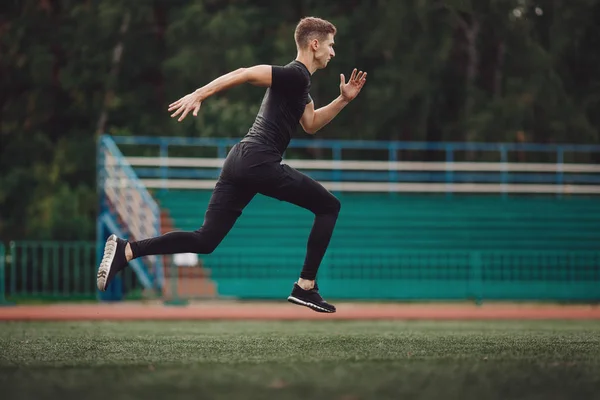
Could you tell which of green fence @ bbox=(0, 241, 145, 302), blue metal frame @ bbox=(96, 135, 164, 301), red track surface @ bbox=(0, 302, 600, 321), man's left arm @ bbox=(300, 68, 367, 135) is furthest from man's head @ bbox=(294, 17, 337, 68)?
green fence @ bbox=(0, 241, 145, 302)

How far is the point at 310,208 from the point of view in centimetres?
703

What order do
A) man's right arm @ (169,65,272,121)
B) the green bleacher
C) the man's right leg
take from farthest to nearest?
1. the green bleacher
2. the man's right leg
3. man's right arm @ (169,65,272,121)

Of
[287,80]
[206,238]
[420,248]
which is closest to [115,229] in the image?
[420,248]

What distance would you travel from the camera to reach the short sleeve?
662 centimetres

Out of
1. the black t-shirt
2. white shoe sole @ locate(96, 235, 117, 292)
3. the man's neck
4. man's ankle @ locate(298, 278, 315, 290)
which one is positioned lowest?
man's ankle @ locate(298, 278, 315, 290)

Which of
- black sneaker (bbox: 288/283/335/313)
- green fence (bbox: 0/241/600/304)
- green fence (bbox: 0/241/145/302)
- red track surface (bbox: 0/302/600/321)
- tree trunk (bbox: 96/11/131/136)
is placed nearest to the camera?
black sneaker (bbox: 288/283/335/313)

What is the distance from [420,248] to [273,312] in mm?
5458

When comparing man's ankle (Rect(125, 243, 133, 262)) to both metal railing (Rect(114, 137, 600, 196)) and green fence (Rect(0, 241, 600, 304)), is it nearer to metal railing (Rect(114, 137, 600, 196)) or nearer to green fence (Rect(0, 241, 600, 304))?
green fence (Rect(0, 241, 600, 304))

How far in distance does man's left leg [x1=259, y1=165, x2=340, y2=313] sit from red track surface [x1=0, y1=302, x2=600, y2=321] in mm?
6535

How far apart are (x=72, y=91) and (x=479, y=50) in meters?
10.4

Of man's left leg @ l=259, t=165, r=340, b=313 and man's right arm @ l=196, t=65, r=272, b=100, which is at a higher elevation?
man's right arm @ l=196, t=65, r=272, b=100

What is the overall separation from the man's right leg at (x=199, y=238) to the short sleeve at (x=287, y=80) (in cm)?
67

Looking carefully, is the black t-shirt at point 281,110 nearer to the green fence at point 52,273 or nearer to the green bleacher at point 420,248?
the green bleacher at point 420,248

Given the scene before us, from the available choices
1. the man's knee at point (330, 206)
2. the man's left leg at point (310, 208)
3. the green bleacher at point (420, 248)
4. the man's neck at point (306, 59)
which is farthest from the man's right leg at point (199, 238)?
the green bleacher at point (420, 248)
